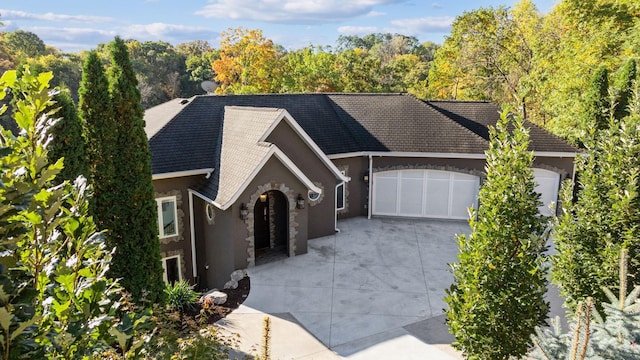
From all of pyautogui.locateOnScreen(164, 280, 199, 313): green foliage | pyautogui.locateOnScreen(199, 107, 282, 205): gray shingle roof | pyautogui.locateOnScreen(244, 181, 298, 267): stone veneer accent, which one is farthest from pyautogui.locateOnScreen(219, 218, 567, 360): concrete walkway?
pyautogui.locateOnScreen(199, 107, 282, 205): gray shingle roof

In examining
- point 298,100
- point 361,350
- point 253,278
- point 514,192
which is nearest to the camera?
point 514,192

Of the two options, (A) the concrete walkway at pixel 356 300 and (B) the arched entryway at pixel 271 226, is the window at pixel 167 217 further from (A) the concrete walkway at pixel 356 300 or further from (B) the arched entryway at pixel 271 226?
(A) the concrete walkway at pixel 356 300

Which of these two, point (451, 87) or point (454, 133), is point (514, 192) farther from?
point (451, 87)

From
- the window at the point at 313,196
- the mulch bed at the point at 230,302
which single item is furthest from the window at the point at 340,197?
the mulch bed at the point at 230,302

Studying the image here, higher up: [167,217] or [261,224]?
[167,217]

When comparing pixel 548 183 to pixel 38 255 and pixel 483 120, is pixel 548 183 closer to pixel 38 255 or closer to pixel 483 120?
pixel 483 120

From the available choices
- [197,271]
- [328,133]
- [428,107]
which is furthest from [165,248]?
[428,107]

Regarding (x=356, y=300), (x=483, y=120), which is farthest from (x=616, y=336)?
(x=483, y=120)
